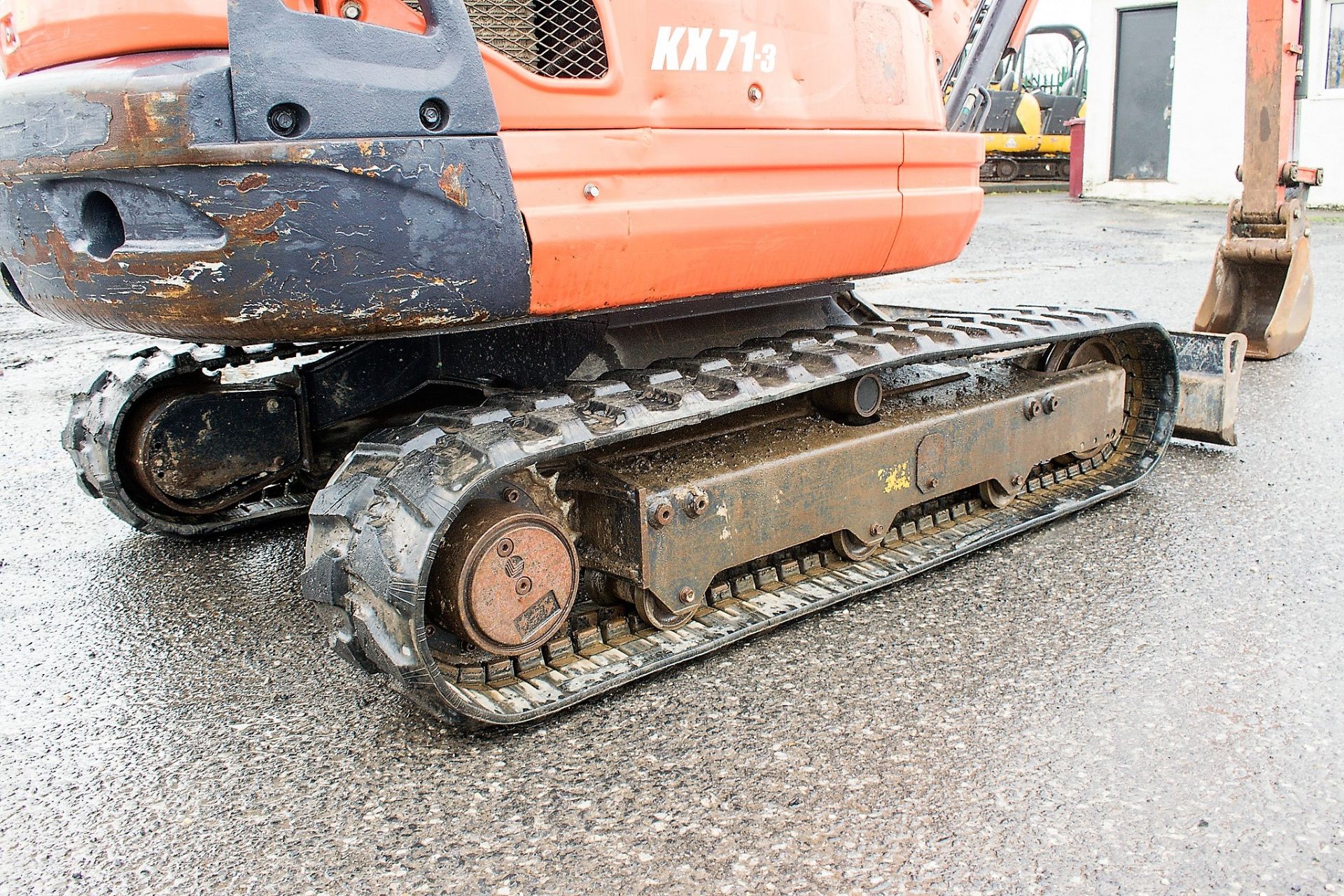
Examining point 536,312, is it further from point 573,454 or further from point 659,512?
point 659,512

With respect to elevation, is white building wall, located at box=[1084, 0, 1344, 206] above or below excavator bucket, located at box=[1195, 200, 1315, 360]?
above

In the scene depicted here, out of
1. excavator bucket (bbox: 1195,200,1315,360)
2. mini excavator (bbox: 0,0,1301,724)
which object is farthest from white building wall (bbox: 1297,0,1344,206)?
mini excavator (bbox: 0,0,1301,724)

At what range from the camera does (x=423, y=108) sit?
8.02 ft

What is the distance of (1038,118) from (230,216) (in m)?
21.2

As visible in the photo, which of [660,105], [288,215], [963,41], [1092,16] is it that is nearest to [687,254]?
[660,105]

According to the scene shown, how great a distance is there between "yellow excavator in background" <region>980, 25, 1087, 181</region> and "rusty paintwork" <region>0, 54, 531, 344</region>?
19.6m

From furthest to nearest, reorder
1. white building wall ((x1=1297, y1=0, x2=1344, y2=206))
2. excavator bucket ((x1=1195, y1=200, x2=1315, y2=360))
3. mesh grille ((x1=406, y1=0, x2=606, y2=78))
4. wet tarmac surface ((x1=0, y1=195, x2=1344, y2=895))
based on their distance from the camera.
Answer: white building wall ((x1=1297, y1=0, x2=1344, y2=206))
excavator bucket ((x1=1195, y1=200, x2=1315, y2=360))
mesh grille ((x1=406, y1=0, x2=606, y2=78))
wet tarmac surface ((x1=0, y1=195, x2=1344, y2=895))

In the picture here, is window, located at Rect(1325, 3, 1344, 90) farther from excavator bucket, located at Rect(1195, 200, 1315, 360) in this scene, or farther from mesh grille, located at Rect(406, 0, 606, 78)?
mesh grille, located at Rect(406, 0, 606, 78)

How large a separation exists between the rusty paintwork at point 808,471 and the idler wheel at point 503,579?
0.26 meters

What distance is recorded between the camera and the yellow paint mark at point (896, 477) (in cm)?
356

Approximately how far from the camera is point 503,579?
2.71 m

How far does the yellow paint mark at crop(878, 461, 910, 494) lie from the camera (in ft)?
11.7

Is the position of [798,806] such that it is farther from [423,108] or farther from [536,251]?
[423,108]

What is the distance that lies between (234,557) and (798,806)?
2.45 metres
